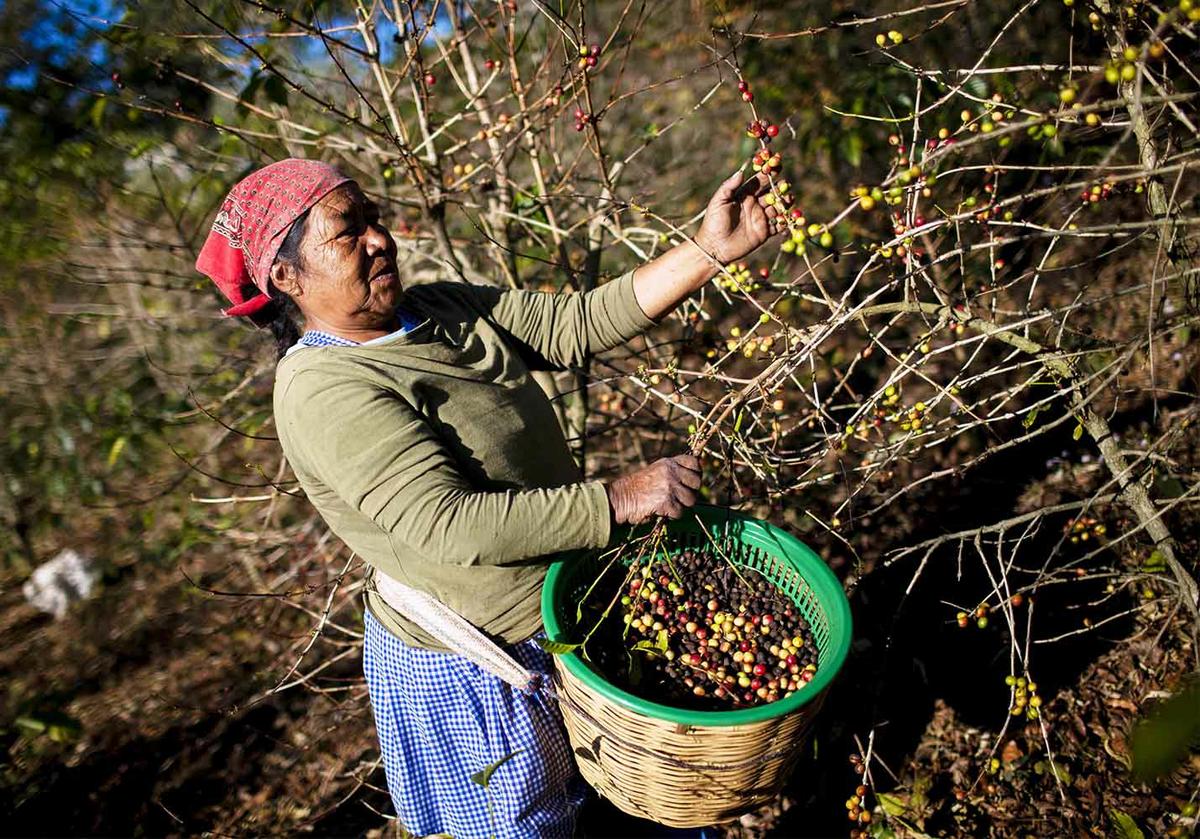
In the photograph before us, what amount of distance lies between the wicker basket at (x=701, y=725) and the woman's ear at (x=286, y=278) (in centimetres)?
84

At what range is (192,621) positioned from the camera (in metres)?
3.91

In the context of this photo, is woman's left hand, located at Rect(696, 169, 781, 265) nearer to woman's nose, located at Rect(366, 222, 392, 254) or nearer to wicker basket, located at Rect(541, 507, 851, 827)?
wicker basket, located at Rect(541, 507, 851, 827)

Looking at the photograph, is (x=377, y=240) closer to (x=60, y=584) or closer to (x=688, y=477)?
(x=688, y=477)

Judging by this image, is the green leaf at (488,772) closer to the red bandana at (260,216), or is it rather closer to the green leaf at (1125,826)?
the red bandana at (260,216)

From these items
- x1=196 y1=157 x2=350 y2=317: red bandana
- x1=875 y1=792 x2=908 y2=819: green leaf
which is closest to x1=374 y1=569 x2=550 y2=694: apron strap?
x1=196 y1=157 x2=350 y2=317: red bandana

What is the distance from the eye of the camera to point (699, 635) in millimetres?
1730

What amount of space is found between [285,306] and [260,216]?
250 mm

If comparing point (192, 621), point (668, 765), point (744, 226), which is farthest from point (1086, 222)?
point (192, 621)

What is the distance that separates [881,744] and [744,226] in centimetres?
172

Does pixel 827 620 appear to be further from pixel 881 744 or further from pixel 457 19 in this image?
pixel 457 19

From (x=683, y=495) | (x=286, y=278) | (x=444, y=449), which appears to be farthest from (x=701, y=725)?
(x=286, y=278)

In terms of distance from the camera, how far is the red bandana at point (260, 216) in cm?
172

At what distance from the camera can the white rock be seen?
4.18 metres

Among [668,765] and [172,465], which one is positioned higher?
[172,465]
